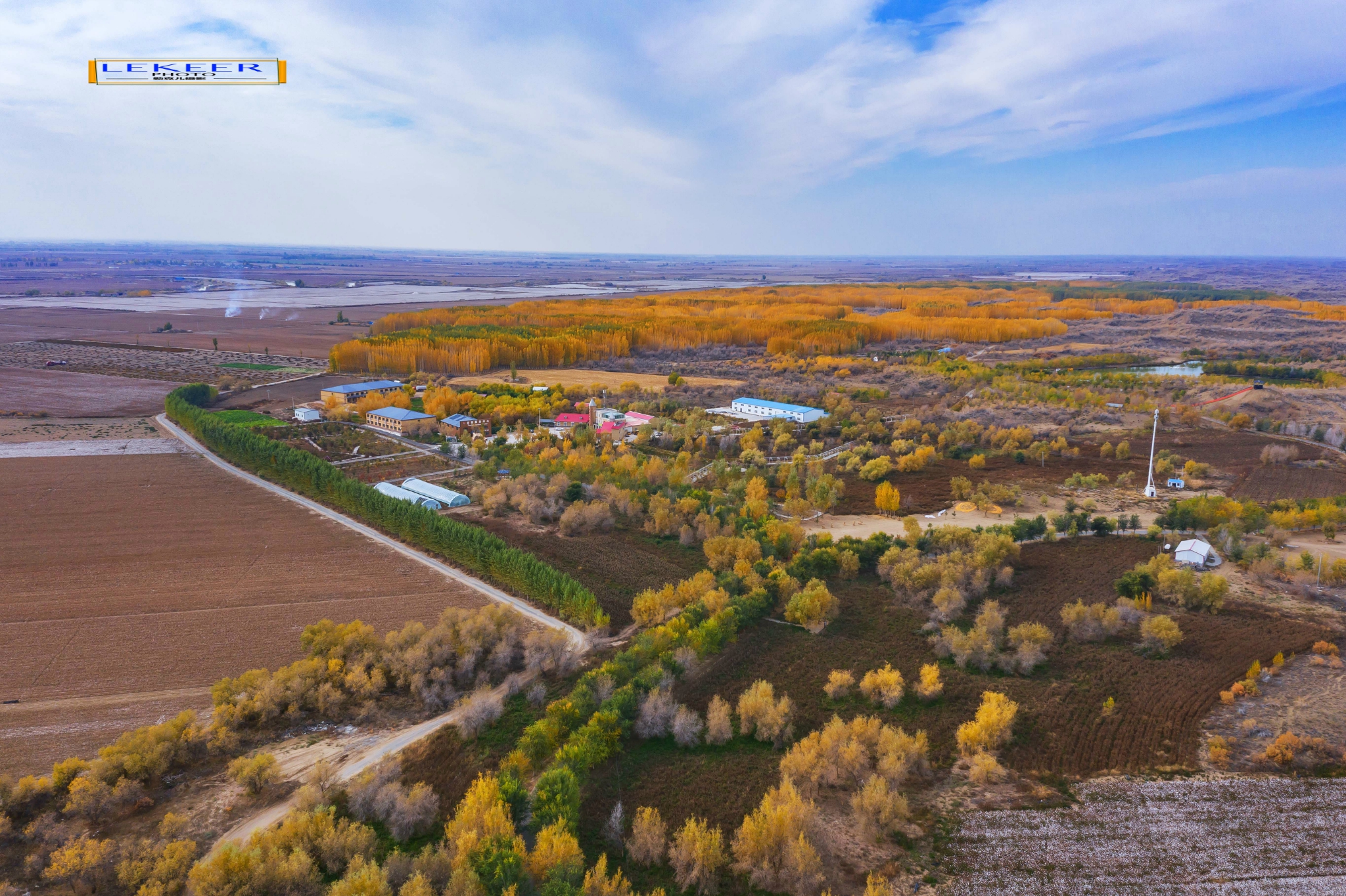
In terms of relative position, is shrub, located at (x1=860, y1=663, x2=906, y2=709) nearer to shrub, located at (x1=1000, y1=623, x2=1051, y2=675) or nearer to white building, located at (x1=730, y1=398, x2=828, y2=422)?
shrub, located at (x1=1000, y1=623, x2=1051, y2=675)

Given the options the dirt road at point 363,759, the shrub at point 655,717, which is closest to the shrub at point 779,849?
the shrub at point 655,717

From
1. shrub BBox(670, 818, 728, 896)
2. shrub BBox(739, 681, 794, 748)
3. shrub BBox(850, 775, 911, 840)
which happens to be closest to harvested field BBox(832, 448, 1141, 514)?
shrub BBox(739, 681, 794, 748)

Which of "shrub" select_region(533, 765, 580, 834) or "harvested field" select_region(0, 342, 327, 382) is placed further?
"harvested field" select_region(0, 342, 327, 382)

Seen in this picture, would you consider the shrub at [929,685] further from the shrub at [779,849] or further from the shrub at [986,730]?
the shrub at [779,849]

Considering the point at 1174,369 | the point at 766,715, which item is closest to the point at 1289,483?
the point at 766,715

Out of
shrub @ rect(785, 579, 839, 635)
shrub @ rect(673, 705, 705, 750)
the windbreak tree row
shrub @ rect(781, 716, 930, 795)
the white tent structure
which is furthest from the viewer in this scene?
the white tent structure

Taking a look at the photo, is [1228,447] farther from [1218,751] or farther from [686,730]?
[686,730]
